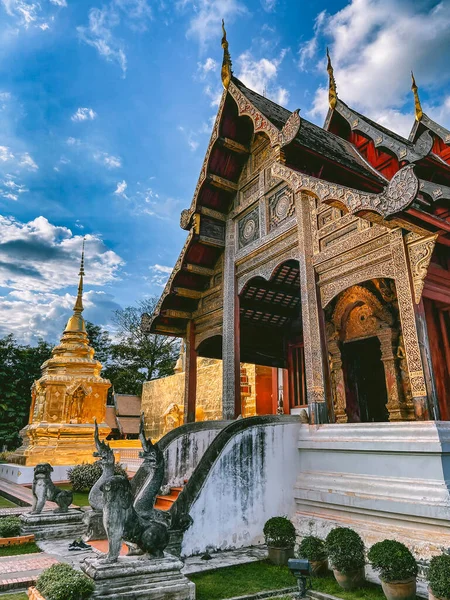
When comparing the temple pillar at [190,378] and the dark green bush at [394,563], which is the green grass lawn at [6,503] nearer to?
the temple pillar at [190,378]

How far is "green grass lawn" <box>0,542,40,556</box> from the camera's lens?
18.6ft

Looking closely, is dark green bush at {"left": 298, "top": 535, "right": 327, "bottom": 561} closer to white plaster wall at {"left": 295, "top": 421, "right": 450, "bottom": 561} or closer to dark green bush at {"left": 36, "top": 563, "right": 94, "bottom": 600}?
white plaster wall at {"left": 295, "top": 421, "right": 450, "bottom": 561}

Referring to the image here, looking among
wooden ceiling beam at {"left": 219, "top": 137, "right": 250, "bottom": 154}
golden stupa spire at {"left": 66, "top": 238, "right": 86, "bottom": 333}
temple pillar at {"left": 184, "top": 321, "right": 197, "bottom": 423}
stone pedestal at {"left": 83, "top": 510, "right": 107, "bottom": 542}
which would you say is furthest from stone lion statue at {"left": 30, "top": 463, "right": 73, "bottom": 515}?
golden stupa spire at {"left": 66, "top": 238, "right": 86, "bottom": 333}

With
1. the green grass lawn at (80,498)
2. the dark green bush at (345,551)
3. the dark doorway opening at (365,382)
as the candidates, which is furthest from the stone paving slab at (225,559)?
the green grass lawn at (80,498)

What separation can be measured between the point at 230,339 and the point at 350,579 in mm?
4951

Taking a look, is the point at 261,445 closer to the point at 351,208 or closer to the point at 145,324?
the point at 351,208

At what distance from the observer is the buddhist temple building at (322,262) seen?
5215 millimetres

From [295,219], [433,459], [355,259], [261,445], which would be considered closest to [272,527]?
[261,445]

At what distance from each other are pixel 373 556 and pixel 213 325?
248 inches

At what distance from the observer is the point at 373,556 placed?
12.5 feet

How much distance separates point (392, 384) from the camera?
23.9 ft

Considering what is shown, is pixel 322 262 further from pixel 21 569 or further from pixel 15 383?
pixel 15 383

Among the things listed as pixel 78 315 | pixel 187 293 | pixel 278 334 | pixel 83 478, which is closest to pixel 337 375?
pixel 278 334

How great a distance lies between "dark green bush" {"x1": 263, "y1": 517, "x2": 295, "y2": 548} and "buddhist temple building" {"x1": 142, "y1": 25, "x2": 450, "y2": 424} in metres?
1.72
